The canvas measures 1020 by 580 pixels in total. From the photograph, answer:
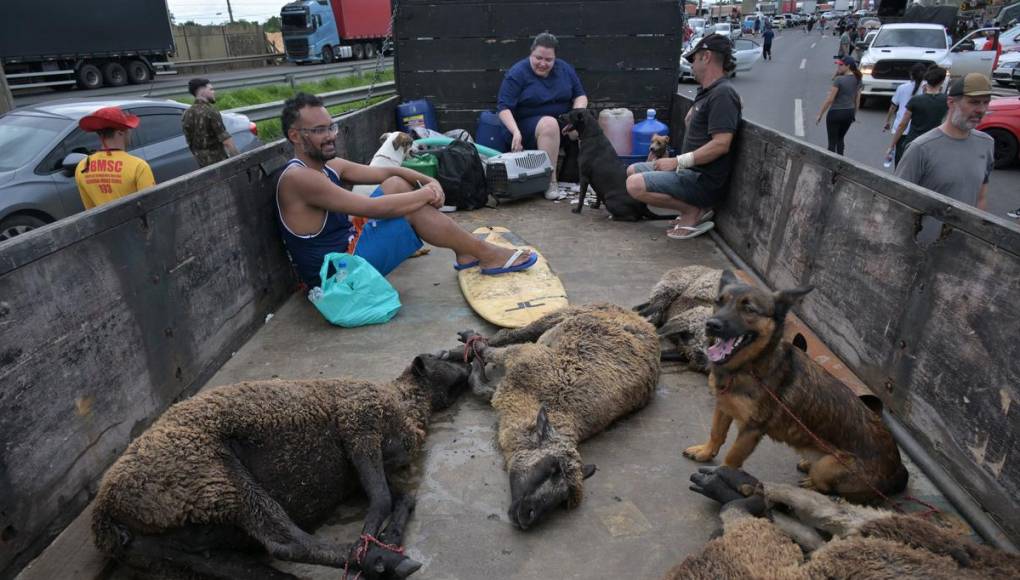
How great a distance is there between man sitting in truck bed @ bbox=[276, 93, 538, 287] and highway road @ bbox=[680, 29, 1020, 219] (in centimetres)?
345

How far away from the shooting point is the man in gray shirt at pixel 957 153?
433 cm

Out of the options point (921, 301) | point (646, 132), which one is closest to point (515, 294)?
point (921, 301)

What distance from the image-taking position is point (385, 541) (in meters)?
2.50

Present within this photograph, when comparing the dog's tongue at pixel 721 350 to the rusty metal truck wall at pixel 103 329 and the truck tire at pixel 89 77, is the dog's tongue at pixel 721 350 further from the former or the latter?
the truck tire at pixel 89 77

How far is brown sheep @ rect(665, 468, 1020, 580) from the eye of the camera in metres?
2.00

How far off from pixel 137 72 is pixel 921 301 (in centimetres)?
3046

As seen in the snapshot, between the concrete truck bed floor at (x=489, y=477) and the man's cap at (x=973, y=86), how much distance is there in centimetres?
278

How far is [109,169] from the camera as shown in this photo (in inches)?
191

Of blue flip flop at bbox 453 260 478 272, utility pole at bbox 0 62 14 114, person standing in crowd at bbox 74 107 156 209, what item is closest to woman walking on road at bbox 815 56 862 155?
blue flip flop at bbox 453 260 478 272

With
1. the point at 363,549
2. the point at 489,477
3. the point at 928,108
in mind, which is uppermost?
the point at 928,108

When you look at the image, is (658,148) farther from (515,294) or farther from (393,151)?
(515,294)

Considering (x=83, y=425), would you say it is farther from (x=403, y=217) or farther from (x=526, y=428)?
(x=403, y=217)

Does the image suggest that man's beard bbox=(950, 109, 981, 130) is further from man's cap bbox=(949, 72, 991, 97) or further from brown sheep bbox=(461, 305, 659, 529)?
brown sheep bbox=(461, 305, 659, 529)

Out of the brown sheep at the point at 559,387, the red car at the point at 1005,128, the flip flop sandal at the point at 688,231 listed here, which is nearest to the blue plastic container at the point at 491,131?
the flip flop sandal at the point at 688,231
